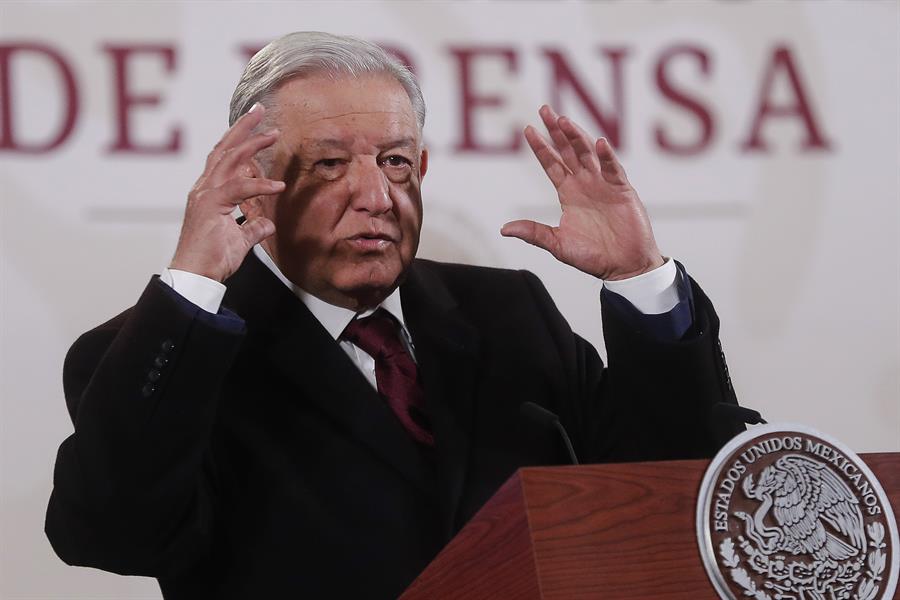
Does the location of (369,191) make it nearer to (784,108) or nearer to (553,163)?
(553,163)

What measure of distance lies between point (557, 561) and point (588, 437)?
110 cm

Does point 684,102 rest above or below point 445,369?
above

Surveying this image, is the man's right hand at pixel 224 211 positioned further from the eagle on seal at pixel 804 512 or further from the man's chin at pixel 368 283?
the eagle on seal at pixel 804 512

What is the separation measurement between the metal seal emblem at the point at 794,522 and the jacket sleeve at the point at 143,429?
2.53 feet

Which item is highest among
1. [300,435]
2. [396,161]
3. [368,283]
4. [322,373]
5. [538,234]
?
[396,161]

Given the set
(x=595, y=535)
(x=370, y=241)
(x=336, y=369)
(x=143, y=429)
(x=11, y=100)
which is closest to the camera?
(x=595, y=535)

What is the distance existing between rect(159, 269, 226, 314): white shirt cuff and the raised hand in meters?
0.50

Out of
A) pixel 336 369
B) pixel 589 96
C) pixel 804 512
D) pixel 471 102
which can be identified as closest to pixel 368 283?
pixel 336 369

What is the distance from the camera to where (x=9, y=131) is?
2.76m

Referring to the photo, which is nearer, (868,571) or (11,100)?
(868,571)

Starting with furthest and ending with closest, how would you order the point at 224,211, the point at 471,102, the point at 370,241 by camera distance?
the point at 471,102 < the point at 370,241 < the point at 224,211

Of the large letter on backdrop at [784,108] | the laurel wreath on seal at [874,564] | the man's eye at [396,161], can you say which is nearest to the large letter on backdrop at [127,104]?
the man's eye at [396,161]

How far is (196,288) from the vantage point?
6.40 ft

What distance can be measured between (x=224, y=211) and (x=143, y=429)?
37 centimetres
